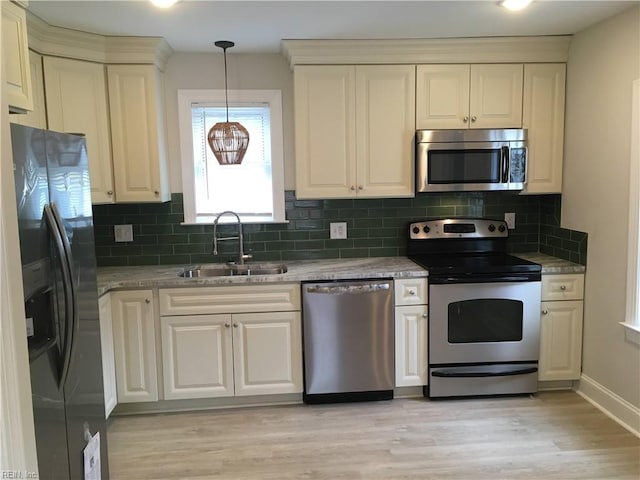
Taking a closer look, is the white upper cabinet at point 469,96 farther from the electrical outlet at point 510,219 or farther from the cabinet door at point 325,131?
the electrical outlet at point 510,219

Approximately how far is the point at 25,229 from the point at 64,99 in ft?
5.21

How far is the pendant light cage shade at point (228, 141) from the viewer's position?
10.5 feet

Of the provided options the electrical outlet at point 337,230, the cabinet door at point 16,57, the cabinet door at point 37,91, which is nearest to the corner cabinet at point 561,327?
the electrical outlet at point 337,230

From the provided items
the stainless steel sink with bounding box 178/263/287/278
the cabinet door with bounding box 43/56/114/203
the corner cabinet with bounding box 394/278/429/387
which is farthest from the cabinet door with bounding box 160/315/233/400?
the corner cabinet with bounding box 394/278/429/387

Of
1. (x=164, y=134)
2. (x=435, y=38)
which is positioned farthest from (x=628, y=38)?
(x=164, y=134)

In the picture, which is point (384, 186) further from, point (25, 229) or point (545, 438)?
point (25, 229)

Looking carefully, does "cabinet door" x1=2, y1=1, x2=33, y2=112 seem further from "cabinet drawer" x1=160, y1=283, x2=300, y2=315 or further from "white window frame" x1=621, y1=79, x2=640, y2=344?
"white window frame" x1=621, y1=79, x2=640, y2=344

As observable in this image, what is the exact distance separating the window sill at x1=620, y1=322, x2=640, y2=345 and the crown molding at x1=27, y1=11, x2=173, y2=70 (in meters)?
3.25

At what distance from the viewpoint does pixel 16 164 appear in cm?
162

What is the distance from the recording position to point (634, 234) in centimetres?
269

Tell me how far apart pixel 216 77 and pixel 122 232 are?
129 cm

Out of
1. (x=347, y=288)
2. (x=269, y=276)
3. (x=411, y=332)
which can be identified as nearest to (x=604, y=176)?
(x=411, y=332)

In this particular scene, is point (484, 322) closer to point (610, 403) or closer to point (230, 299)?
point (610, 403)

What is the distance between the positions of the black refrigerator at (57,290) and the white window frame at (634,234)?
9.22 ft
